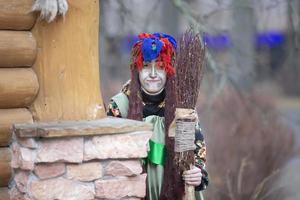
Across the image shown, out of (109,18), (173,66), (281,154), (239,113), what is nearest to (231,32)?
(109,18)

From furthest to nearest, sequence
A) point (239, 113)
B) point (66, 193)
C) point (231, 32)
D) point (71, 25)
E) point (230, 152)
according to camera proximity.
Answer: point (231, 32), point (239, 113), point (230, 152), point (71, 25), point (66, 193)

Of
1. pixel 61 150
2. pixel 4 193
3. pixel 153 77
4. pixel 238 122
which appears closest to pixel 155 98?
pixel 153 77

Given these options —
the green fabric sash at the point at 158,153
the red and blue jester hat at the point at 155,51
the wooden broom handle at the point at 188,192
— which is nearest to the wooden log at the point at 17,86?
the red and blue jester hat at the point at 155,51

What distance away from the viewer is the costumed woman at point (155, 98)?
4.04 m

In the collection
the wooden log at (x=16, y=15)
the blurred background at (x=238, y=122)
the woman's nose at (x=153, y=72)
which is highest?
the wooden log at (x=16, y=15)

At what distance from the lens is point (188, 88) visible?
3.96m

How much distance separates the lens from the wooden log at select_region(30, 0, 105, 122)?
4.02 m

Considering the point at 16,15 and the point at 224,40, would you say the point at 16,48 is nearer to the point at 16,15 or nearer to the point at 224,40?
the point at 16,15

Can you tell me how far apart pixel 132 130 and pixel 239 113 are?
18.2 ft

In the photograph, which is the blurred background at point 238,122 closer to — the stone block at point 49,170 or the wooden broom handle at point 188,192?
the wooden broom handle at point 188,192

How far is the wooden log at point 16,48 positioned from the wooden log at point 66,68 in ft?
0.14

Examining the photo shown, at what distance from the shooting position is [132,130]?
3.89 meters

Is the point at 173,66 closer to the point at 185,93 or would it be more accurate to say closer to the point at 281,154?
the point at 185,93

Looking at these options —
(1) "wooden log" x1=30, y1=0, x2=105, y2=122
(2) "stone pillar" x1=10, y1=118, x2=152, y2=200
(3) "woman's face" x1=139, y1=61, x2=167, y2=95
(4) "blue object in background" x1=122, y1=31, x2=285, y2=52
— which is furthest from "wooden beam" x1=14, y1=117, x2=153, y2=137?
(4) "blue object in background" x1=122, y1=31, x2=285, y2=52
